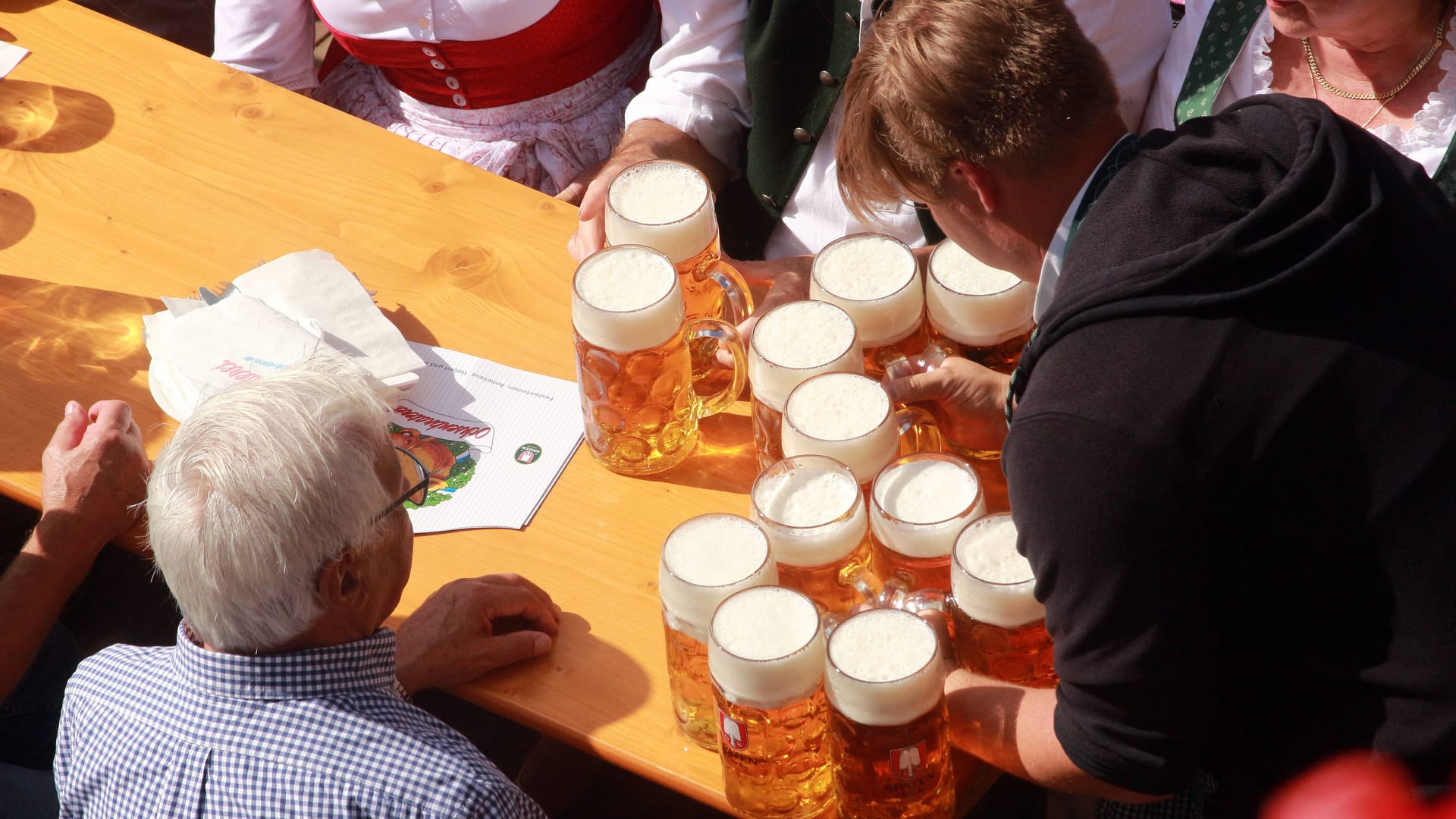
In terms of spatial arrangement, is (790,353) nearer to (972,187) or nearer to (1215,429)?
(972,187)

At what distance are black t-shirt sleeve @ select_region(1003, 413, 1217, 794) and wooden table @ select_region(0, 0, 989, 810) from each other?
21 cm

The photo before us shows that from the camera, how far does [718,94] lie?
2.34 meters

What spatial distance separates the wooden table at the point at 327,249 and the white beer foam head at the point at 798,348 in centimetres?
19

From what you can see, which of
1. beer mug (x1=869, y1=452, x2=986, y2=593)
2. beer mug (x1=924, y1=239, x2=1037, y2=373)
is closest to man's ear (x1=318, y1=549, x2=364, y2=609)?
beer mug (x1=869, y1=452, x2=986, y2=593)

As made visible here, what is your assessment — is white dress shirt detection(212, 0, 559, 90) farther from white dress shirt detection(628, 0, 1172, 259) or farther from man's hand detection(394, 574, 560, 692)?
Result: man's hand detection(394, 574, 560, 692)

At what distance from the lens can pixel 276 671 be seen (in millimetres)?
1290

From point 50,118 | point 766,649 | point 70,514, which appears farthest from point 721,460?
point 50,118

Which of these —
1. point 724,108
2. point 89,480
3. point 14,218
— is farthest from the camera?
Answer: point 724,108

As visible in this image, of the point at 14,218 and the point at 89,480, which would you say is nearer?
the point at 89,480

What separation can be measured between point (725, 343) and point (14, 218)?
1.30m

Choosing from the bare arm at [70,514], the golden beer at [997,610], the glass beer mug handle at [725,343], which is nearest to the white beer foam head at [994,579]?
the golden beer at [997,610]

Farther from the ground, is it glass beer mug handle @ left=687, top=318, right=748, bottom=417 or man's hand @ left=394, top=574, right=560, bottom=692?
glass beer mug handle @ left=687, top=318, right=748, bottom=417

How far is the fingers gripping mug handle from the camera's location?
1712 mm

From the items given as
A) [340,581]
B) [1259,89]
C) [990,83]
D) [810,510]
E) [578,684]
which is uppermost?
[990,83]
